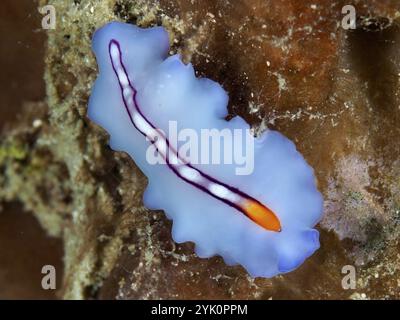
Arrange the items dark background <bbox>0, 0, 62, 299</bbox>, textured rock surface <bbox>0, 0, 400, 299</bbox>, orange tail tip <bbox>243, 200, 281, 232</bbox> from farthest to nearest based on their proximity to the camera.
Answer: dark background <bbox>0, 0, 62, 299</bbox>
textured rock surface <bbox>0, 0, 400, 299</bbox>
orange tail tip <bbox>243, 200, 281, 232</bbox>


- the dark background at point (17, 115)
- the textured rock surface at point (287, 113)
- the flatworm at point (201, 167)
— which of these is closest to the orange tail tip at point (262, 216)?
the flatworm at point (201, 167)

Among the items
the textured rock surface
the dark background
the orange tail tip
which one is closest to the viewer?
the orange tail tip

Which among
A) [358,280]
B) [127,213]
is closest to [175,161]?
[127,213]

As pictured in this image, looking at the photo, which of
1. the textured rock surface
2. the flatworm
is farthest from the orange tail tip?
the textured rock surface

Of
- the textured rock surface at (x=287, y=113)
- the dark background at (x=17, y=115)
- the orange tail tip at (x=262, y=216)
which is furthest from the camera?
the dark background at (x=17, y=115)

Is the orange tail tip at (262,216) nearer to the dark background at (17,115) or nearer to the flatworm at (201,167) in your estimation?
the flatworm at (201,167)

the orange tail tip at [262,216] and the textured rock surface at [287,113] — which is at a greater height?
the textured rock surface at [287,113]

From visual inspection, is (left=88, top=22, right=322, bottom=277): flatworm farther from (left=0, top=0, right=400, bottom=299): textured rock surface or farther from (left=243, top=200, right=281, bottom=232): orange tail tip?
(left=0, top=0, right=400, bottom=299): textured rock surface

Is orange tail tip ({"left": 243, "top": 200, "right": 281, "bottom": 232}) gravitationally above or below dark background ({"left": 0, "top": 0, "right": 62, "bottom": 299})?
below
